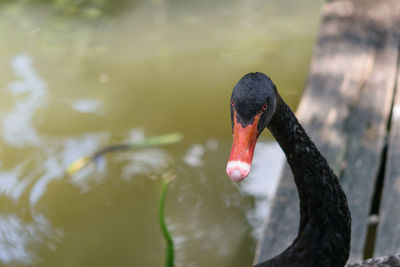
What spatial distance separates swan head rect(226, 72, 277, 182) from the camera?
1.02 m

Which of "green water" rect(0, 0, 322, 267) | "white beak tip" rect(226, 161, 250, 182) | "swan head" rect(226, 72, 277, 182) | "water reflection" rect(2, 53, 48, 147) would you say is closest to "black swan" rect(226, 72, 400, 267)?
"swan head" rect(226, 72, 277, 182)

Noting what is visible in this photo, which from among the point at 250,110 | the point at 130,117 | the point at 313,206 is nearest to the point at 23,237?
the point at 130,117

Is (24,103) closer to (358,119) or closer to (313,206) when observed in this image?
(358,119)

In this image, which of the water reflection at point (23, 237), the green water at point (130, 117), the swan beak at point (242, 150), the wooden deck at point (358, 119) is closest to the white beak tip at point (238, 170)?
the swan beak at point (242, 150)

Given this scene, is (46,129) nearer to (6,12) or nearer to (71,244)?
(71,244)

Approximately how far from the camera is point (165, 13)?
4.09 meters

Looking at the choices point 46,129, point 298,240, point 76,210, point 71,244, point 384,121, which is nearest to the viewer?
point 298,240

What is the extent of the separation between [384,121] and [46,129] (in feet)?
5.79

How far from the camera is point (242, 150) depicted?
1006mm

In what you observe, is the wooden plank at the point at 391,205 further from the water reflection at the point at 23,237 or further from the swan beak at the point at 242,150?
the water reflection at the point at 23,237

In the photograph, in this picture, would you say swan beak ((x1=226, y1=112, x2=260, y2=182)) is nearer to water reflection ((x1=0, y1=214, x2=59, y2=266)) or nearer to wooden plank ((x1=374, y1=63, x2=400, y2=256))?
wooden plank ((x1=374, y1=63, x2=400, y2=256))

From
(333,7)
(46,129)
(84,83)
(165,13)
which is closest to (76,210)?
(46,129)

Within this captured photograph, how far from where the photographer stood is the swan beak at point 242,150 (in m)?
0.95

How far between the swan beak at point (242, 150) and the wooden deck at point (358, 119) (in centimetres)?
65
